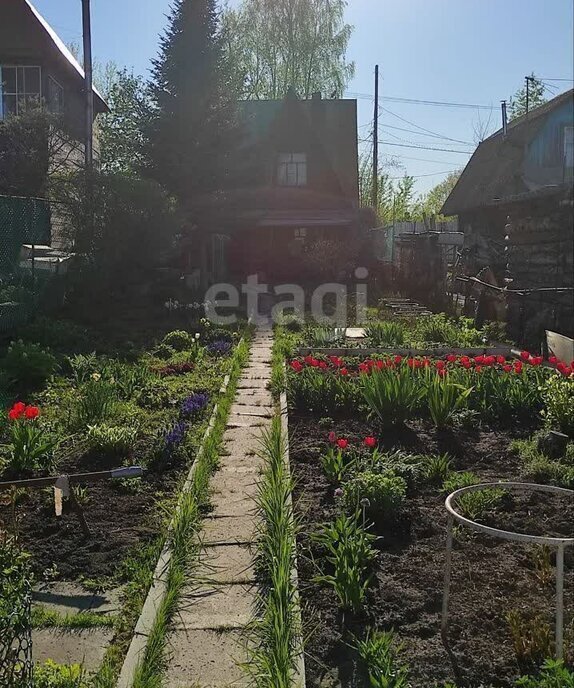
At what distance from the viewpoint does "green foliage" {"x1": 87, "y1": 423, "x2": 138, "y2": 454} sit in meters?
4.91

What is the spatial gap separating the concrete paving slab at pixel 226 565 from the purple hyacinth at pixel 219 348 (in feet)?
19.8

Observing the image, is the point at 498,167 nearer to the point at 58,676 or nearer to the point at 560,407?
the point at 560,407

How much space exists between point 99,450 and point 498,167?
68.3 ft

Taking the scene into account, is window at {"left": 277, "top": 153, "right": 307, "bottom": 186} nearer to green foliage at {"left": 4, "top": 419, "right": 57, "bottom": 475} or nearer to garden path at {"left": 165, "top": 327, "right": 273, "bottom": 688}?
garden path at {"left": 165, "top": 327, "right": 273, "bottom": 688}

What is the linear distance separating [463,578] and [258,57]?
32.4 metres

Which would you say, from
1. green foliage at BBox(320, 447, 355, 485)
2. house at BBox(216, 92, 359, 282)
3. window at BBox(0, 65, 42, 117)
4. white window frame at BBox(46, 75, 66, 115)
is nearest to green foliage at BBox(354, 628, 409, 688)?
green foliage at BBox(320, 447, 355, 485)

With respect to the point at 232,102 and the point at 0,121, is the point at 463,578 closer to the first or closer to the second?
the point at 0,121

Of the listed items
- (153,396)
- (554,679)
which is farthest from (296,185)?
(554,679)

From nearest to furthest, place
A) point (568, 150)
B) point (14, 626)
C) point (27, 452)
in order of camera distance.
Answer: point (14, 626) < point (27, 452) < point (568, 150)

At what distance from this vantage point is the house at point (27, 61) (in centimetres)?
1630

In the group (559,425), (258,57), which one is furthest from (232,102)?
(559,425)

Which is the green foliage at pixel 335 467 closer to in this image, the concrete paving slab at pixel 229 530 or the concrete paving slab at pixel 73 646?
the concrete paving slab at pixel 229 530

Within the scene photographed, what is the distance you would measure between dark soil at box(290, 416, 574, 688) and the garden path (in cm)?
27

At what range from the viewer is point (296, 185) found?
2516cm
